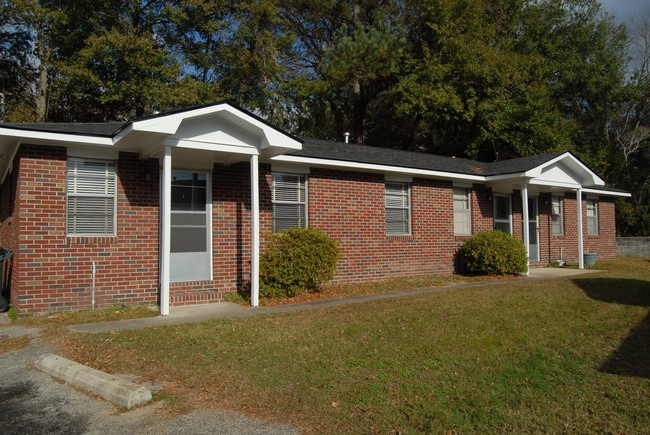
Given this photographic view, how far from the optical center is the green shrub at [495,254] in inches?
517

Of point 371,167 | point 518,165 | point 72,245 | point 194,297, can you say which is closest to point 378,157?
point 371,167

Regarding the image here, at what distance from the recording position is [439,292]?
10.2 m

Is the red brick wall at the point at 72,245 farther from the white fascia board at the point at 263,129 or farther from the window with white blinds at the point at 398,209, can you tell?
the window with white blinds at the point at 398,209

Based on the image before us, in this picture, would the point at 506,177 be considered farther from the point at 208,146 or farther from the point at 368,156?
the point at 208,146

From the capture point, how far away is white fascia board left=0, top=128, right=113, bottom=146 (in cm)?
783

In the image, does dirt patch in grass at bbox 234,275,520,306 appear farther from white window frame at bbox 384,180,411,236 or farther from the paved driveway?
the paved driveway

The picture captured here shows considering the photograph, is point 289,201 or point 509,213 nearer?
point 289,201

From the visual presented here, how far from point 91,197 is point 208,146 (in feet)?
7.43

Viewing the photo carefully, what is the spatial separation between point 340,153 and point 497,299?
500 centimetres

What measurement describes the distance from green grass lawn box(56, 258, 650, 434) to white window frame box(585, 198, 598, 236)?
11.7 metres

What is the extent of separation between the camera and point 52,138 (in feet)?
26.3

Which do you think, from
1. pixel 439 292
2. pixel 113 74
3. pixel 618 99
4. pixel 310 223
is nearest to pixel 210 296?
pixel 310 223

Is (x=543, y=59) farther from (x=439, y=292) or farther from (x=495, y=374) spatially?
(x=495, y=374)

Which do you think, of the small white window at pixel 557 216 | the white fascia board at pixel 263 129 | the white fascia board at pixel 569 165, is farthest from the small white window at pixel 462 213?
the white fascia board at pixel 263 129
